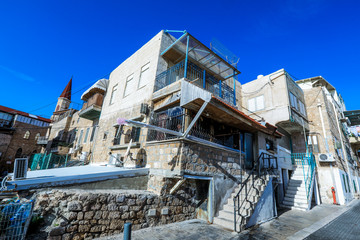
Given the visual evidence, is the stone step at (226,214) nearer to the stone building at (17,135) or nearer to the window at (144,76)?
the window at (144,76)

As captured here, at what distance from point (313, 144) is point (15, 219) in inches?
734

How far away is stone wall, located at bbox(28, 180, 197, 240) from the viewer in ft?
13.4

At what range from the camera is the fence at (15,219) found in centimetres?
346

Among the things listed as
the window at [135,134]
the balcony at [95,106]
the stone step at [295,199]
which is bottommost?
the stone step at [295,199]

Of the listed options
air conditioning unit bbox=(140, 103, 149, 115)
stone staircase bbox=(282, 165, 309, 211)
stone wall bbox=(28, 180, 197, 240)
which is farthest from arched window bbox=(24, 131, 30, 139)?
stone staircase bbox=(282, 165, 309, 211)

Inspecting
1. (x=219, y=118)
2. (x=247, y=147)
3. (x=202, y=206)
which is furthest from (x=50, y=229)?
(x=247, y=147)

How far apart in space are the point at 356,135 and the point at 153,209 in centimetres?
2709

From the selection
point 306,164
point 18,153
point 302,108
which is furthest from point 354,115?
point 18,153

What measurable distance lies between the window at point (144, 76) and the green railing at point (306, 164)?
39.5 ft

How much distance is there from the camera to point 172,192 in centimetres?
597

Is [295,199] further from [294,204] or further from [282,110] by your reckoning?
[282,110]

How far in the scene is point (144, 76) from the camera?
10.0 meters

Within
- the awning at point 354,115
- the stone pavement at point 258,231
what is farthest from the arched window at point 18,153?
the awning at point 354,115

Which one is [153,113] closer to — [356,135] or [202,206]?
[202,206]
